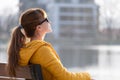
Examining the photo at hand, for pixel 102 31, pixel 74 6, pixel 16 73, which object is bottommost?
pixel 102 31

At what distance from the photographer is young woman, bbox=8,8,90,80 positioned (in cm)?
196

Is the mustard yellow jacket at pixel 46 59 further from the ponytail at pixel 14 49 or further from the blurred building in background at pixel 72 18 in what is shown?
the blurred building in background at pixel 72 18

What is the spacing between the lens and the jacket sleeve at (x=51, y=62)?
1.95 metres

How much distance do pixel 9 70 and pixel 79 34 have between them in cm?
5706

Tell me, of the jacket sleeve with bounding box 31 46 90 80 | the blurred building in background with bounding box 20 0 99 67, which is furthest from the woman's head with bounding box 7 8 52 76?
the blurred building in background with bounding box 20 0 99 67

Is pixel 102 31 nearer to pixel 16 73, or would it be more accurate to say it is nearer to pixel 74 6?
pixel 74 6

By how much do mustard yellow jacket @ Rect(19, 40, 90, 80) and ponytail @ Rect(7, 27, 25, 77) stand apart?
0.03 metres

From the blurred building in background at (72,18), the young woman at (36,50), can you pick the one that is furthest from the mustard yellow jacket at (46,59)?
the blurred building in background at (72,18)

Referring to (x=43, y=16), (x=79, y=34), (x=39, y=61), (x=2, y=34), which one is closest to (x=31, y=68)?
(x=39, y=61)

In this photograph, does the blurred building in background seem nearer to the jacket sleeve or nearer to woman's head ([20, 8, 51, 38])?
woman's head ([20, 8, 51, 38])

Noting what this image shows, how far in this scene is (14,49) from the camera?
2.05 meters

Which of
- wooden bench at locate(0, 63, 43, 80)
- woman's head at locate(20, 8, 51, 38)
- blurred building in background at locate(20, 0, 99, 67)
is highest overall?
woman's head at locate(20, 8, 51, 38)

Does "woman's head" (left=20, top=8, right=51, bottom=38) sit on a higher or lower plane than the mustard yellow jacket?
higher

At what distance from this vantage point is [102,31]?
204 feet
